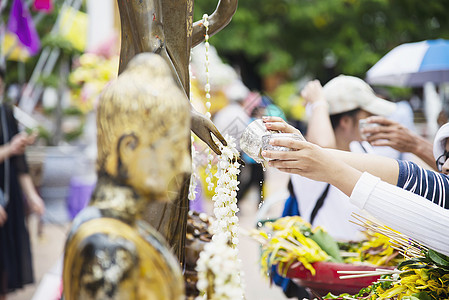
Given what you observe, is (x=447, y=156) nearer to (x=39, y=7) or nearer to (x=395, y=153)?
(x=395, y=153)

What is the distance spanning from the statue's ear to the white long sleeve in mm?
719

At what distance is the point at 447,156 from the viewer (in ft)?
5.92

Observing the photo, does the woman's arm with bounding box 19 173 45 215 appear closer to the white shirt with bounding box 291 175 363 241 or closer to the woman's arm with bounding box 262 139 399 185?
the white shirt with bounding box 291 175 363 241

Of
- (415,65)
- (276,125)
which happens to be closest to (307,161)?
(276,125)

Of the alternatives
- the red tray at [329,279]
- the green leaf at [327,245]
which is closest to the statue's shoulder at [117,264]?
the red tray at [329,279]

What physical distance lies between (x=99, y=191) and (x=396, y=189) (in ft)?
2.67

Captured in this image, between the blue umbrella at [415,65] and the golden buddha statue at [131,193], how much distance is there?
A: 14.3 feet

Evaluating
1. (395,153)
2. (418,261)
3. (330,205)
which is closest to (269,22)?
(395,153)

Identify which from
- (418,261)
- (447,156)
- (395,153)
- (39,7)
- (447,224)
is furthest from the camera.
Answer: (39,7)

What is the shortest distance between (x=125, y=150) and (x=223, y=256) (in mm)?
251

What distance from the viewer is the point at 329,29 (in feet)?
40.2

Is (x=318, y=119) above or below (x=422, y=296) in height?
above

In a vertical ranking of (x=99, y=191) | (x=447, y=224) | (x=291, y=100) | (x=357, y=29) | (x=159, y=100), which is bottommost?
(x=447, y=224)

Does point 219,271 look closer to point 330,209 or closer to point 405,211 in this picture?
point 405,211
